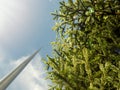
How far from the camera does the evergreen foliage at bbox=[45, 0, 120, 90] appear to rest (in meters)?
5.34

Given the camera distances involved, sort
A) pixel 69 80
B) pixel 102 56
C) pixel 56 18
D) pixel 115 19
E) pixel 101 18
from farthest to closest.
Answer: pixel 56 18 < pixel 101 18 < pixel 115 19 < pixel 102 56 < pixel 69 80

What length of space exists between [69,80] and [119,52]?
2769mm

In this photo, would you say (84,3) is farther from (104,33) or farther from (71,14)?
(104,33)

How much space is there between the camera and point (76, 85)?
16.9ft

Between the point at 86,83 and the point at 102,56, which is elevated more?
the point at 102,56

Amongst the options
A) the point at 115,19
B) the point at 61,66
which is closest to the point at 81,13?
the point at 115,19

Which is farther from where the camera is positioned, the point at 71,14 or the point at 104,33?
the point at 71,14

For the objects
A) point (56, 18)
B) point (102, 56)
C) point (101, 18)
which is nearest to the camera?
point (102, 56)

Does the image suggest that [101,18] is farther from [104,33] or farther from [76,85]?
[76,85]

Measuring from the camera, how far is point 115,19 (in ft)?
24.7

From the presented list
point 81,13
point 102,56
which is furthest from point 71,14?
point 102,56

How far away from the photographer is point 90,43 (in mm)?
7762

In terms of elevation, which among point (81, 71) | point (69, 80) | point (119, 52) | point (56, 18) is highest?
point (56, 18)

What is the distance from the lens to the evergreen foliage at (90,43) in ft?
17.5
